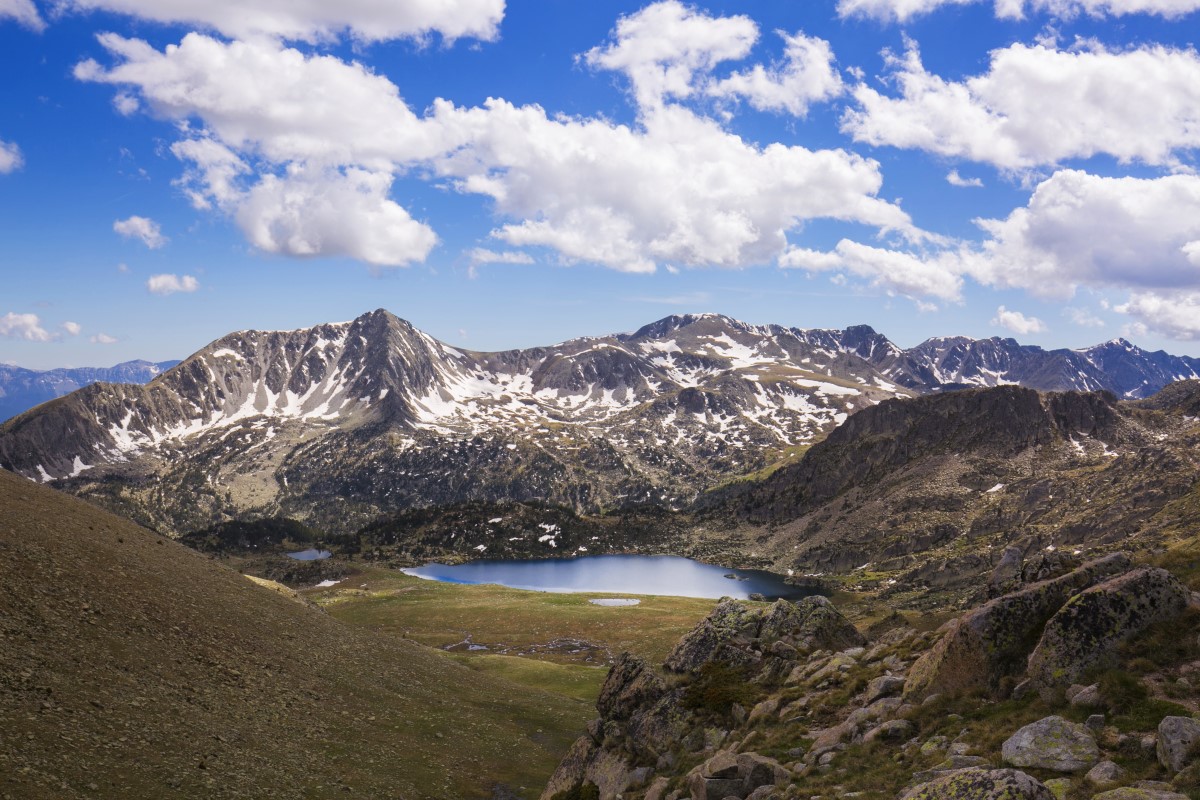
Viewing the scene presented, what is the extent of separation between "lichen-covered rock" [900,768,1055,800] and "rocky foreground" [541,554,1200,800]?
0.16 feet

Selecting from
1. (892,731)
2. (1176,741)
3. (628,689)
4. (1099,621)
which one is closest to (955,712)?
(892,731)

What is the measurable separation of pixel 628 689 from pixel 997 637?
20720mm

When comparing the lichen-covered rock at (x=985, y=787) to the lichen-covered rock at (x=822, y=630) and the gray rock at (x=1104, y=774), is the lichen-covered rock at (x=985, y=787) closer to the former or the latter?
the gray rock at (x=1104, y=774)

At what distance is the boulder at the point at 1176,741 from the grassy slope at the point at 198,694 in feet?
121

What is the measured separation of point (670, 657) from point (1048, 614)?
22717mm

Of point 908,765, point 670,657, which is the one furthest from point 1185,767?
point 670,657

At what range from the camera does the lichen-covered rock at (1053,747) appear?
1841 cm

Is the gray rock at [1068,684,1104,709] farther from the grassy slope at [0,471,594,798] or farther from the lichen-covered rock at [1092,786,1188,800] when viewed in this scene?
the grassy slope at [0,471,594,798]

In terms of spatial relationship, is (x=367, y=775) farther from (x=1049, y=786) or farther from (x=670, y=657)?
(x=1049, y=786)

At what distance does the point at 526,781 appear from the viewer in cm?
4897

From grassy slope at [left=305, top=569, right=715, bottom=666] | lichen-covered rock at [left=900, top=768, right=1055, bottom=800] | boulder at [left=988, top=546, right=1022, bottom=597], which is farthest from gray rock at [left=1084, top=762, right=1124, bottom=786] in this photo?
grassy slope at [left=305, top=569, right=715, bottom=666]

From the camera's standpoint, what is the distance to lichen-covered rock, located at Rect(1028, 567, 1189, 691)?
22516mm

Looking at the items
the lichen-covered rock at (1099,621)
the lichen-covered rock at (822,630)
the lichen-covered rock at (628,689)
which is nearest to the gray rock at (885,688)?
the lichen-covered rock at (1099,621)

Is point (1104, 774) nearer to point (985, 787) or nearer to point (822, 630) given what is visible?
point (985, 787)
